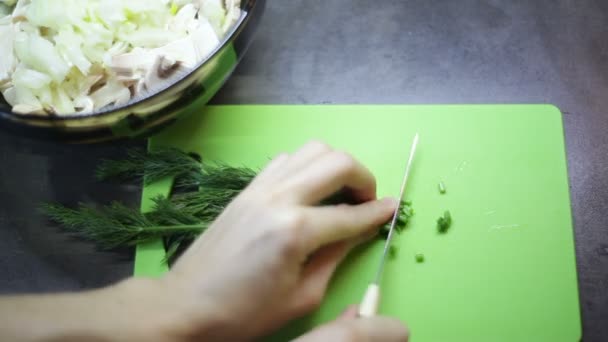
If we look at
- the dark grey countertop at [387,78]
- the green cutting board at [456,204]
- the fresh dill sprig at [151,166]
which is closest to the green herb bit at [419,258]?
the green cutting board at [456,204]

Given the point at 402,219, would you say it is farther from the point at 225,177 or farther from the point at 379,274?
the point at 225,177

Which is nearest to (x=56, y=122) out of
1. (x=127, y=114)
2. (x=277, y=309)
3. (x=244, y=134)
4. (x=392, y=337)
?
(x=127, y=114)

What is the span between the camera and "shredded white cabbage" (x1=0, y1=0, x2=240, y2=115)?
1.31 metres

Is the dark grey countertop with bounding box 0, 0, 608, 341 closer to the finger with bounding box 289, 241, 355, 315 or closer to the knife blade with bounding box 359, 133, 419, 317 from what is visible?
the knife blade with bounding box 359, 133, 419, 317

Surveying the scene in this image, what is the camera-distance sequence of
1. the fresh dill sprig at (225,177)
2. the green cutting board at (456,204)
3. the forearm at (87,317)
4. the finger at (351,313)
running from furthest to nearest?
the fresh dill sprig at (225,177), the green cutting board at (456,204), the finger at (351,313), the forearm at (87,317)

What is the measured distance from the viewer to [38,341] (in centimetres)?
90

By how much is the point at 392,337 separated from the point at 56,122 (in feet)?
2.52

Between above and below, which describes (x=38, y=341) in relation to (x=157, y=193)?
above

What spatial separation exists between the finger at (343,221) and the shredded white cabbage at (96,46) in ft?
1.52

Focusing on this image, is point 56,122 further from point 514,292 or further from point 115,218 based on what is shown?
point 514,292

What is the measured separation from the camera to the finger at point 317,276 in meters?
1.10

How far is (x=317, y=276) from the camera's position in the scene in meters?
1.14

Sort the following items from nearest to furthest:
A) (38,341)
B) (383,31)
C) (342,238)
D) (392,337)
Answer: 1. (38,341)
2. (392,337)
3. (342,238)
4. (383,31)

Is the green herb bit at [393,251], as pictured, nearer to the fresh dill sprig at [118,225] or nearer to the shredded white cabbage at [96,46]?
the fresh dill sprig at [118,225]
